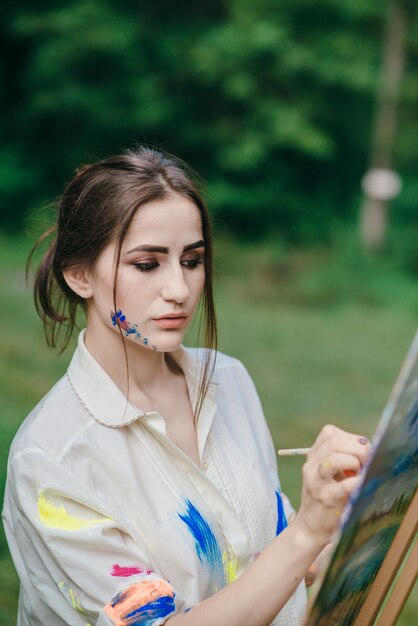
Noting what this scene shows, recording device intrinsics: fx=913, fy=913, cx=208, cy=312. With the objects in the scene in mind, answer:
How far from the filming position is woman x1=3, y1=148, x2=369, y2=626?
1.46 meters

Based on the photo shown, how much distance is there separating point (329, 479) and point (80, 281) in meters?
0.70

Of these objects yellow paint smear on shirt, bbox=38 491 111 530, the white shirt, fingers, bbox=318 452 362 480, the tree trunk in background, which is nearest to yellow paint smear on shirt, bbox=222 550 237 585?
the white shirt

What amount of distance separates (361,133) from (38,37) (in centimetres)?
435

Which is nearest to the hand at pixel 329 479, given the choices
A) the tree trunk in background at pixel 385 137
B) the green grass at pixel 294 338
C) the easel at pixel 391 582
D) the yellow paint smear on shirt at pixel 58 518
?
the easel at pixel 391 582

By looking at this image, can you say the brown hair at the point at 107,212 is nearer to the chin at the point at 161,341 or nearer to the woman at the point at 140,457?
the woman at the point at 140,457

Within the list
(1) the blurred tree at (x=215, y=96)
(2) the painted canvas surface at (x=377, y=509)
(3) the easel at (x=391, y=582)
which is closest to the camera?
(2) the painted canvas surface at (x=377, y=509)

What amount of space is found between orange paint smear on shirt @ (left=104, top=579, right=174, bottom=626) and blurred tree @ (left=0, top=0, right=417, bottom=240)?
9.84 meters

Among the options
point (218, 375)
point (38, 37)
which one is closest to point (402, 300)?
point (38, 37)

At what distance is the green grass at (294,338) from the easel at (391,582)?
1948 millimetres

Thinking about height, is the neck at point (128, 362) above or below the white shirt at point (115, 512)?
→ above

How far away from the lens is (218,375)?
1965 mm

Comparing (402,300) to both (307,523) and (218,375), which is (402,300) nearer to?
(218,375)

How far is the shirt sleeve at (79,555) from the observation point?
1437 millimetres

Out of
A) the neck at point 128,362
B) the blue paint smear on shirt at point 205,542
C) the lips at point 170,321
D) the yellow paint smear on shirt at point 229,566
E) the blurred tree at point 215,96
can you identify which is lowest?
the yellow paint smear on shirt at point 229,566
